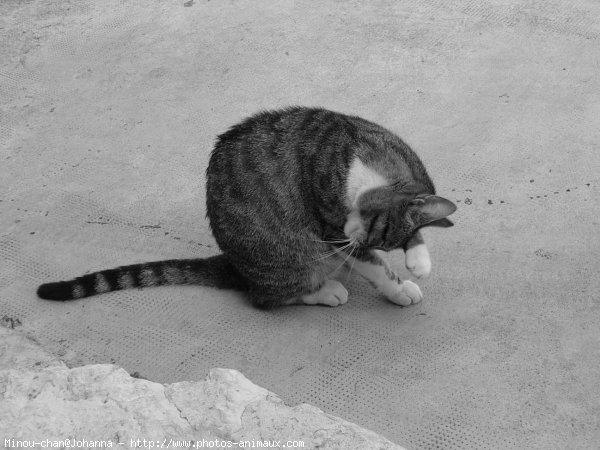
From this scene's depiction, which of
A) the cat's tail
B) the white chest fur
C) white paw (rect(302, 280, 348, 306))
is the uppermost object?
the white chest fur

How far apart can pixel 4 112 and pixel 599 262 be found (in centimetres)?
349

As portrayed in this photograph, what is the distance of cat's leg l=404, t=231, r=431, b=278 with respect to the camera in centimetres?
275

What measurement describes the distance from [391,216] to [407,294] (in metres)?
0.47

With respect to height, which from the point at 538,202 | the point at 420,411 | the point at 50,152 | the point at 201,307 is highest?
the point at 50,152

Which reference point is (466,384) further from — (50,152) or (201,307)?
(50,152)

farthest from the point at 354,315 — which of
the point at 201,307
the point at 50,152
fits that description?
the point at 50,152

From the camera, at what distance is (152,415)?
1.98 meters

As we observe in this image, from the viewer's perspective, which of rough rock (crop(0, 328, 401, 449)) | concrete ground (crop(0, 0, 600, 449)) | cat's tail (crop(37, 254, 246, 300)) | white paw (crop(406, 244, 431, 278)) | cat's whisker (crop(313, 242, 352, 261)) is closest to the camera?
rough rock (crop(0, 328, 401, 449))

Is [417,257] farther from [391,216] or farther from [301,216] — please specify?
→ [301,216]

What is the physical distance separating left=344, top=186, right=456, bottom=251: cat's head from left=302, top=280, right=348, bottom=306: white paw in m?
0.32

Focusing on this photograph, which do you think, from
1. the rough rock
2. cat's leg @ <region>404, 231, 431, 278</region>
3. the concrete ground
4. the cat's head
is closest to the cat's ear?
the cat's head

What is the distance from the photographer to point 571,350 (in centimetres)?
266

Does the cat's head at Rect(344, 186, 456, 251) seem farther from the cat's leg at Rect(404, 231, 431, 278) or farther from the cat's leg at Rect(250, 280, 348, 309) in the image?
the cat's leg at Rect(250, 280, 348, 309)

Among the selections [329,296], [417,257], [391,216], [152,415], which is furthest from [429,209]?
[152,415]
